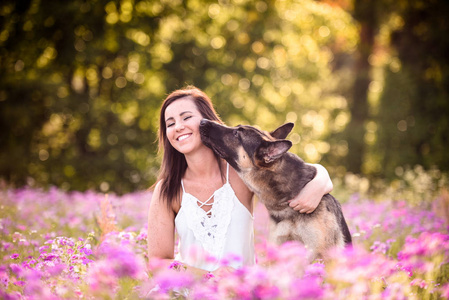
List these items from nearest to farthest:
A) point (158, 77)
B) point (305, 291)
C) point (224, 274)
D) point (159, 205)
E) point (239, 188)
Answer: point (305, 291) < point (224, 274) < point (159, 205) < point (239, 188) < point (158, 77)

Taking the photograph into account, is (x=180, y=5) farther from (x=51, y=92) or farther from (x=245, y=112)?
(x=51, y=92)

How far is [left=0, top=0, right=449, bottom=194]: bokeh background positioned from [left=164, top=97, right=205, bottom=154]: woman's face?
7.63 meters

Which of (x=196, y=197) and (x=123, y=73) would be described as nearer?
(x=196, y=197)

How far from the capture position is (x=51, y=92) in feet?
38.5

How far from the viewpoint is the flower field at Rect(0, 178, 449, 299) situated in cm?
184

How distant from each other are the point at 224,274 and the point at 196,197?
1600 millimetres

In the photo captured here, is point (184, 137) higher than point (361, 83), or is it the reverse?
point (361, 83)

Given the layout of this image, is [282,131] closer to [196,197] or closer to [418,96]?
[196,197]

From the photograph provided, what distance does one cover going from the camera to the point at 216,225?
152 inches

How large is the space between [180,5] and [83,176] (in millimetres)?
6047

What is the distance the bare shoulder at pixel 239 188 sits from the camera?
4.08m

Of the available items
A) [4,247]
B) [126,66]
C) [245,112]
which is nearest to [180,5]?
[126,66]

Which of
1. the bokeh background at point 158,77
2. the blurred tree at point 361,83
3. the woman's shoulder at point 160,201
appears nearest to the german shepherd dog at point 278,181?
the woman's shoulder at point 160,201

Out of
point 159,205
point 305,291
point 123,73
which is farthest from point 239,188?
point 123,73
